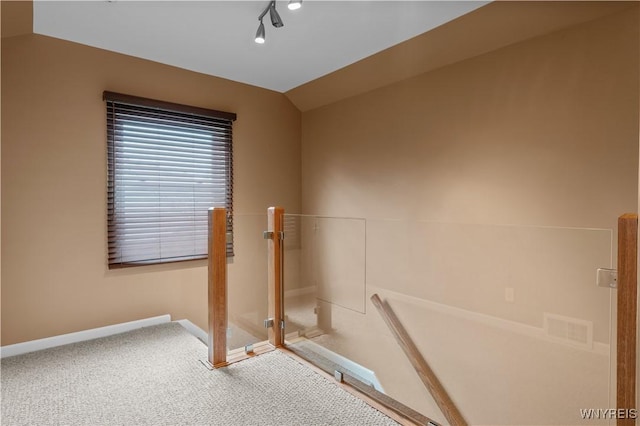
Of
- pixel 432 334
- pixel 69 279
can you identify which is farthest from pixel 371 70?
pixel 69 279

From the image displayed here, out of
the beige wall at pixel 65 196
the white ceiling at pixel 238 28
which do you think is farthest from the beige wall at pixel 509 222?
the beige wall at pixel 65 196

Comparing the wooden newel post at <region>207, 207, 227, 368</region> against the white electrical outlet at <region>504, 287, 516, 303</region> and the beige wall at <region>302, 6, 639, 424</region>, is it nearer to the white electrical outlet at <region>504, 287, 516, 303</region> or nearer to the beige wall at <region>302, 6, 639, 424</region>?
the beige wall at <region>302, 6, 639, 424</region>

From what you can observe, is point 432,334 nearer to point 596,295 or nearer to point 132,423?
point 596,295

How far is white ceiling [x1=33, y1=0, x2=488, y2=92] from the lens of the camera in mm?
2271

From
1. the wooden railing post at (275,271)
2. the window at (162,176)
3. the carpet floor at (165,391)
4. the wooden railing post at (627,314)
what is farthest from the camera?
the window at (162,176)

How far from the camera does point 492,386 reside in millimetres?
1939

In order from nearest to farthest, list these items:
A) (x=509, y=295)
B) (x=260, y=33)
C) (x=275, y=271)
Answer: (x=509, y=295)
(x=260, y=33)
(x=275, y=271)

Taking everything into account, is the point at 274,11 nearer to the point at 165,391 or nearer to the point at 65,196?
the point at 65,196

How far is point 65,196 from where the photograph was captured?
270 cm

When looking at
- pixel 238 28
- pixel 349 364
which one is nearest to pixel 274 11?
pixel 238 28

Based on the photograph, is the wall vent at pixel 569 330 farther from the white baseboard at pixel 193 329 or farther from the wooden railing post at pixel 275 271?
the white baseboard at pixel 193 329

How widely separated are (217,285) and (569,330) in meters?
1.86

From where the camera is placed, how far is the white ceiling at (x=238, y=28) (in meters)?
2.27

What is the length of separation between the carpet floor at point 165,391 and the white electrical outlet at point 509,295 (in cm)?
82
